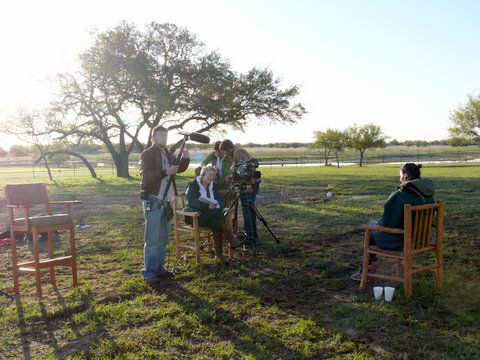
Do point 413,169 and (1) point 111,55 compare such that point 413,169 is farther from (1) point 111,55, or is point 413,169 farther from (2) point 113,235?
(1) point 111,55

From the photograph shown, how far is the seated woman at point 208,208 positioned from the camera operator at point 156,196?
0.55 metres

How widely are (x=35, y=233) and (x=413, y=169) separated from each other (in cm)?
421

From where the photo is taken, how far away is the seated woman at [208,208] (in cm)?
603

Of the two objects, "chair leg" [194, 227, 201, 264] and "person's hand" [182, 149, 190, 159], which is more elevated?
"person's hand" [182, 149, 190, 159]

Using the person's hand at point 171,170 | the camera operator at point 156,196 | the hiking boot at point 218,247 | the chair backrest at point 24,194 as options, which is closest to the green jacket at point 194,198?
the hiking boot at point 218,247

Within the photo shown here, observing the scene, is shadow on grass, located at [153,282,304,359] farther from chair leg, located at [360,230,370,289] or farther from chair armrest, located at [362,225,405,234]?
chair armrest, located at [362,225,405,234]

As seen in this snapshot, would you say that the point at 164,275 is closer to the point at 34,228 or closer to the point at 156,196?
the point at 156,196

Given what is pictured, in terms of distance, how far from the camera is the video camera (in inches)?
257

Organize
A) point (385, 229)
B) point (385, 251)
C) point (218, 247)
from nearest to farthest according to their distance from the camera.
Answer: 1. point (385, 229)
2. point (385, 251)
3. point (218, 247)

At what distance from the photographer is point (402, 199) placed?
4.55 metres

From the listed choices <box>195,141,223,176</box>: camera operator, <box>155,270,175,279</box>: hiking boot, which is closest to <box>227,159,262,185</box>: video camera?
<box>195,141,223,176</box>: camera operator

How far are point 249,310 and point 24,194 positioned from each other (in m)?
3.36

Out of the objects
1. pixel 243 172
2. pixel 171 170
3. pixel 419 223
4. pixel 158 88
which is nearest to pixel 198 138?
pixel 171 170

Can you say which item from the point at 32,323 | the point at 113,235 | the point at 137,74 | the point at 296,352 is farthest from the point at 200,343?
the point at 137,74
